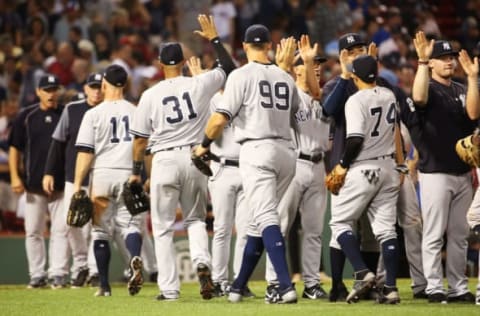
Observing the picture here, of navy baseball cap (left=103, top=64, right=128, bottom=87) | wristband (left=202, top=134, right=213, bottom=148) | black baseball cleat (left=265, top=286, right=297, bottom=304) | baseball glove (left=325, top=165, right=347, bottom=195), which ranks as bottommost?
black baseball cleat (left=265, top=286, right=297, bottom=304)

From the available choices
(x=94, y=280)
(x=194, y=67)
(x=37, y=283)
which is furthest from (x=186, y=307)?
(x=37, y=283)

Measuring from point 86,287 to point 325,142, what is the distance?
3.89m

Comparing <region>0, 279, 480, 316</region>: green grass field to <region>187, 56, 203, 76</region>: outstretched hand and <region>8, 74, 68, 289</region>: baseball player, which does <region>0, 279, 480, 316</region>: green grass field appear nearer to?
<region>8, 74, 68, 289</region>: baseball player

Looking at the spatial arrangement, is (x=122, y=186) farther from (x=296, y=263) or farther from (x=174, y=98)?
(x=296, y=263)

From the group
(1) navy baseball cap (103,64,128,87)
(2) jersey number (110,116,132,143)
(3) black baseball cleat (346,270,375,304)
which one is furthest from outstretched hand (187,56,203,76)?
(3) black baseball cleat (346,270,375,304)

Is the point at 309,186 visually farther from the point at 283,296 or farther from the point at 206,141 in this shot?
the point at 283,296

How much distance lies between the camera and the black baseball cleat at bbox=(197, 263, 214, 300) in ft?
36.0

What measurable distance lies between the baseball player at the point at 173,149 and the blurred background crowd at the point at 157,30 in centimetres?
702

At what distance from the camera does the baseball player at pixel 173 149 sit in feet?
36.9

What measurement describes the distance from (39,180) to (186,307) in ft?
16.4

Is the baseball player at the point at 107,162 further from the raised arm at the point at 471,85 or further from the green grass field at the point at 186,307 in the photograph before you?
the raised arm at the point at 471,85

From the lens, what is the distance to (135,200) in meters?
12.0

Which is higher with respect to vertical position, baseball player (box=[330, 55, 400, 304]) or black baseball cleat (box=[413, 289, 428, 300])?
baseball player (box=[330, 55, 400, 304])

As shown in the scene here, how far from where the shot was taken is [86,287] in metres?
14.3
